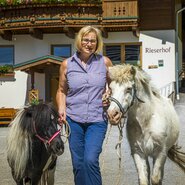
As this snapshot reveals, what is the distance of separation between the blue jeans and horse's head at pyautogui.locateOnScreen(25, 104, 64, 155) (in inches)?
8.7

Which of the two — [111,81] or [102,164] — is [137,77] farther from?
[102,164]

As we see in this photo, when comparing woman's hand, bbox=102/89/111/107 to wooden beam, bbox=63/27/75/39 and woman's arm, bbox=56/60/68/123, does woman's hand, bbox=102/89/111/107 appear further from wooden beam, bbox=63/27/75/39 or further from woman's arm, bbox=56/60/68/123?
wooden beam, bbox=63/27/75/39

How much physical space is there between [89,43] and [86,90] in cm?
48

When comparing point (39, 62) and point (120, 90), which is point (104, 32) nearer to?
point (39, 62)

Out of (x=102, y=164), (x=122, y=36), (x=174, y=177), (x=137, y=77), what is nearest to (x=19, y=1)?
(x=122, y=36)

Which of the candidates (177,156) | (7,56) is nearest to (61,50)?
(7,56)

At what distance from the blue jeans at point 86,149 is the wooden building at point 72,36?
648 inches

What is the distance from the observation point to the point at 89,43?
4.67 meters

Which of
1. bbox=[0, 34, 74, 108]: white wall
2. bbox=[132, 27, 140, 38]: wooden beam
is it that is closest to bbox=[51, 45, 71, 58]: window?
bbox=[0, 34, 74, 108]: white wall

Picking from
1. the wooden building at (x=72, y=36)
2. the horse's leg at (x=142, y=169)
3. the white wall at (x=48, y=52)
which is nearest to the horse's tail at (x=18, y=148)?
the horse's leg at (x=142, y=169)

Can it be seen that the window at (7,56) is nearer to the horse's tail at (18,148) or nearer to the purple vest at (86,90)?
the horse's tail at (18,148)

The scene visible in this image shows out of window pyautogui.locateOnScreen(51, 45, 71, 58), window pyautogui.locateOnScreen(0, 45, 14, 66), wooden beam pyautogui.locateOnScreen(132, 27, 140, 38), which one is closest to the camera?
wooden beam pyautogui.locateOnScreen(132, 27, 140, 38)

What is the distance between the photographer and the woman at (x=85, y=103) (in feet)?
15.0

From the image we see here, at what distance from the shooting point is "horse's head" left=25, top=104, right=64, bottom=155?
436cm
